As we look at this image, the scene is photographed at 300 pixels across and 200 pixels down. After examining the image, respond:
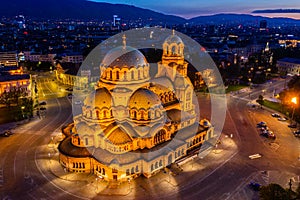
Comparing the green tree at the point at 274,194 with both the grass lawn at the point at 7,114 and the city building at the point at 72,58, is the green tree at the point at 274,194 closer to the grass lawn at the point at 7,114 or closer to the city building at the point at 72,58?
the grass lawn at the point at 7,114

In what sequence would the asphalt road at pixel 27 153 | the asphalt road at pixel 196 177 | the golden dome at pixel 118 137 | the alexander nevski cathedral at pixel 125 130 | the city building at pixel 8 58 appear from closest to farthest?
the asphalt road at pixel 196 177 < the asphalt road at pixel 27 153 < the alexander nevski cathedral at pixel 125 130 < the golden dome at pixel 118 137 < the city building at pixel 8 58

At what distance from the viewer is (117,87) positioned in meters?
43.1

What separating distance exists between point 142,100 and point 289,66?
3706 inches

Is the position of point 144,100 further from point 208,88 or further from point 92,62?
point 92,62

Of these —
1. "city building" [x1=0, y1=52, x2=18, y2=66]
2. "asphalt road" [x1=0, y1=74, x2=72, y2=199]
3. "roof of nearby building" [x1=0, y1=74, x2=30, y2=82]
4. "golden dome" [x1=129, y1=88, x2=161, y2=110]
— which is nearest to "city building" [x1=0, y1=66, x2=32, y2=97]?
"roof of nearby building" [x1=0, y1=74, x2=30, y2=82]

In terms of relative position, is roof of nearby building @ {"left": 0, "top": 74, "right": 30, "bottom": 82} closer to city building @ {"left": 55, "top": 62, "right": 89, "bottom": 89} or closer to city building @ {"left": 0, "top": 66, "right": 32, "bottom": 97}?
city building @ {"left": 0, "top": 66, "right": 32, "bottom": 97}

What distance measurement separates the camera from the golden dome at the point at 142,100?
131 feet

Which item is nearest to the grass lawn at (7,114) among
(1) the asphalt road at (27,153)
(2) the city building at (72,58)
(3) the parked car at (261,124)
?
(1) the asphalt road at (27,153)

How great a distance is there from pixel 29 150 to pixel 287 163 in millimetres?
44248

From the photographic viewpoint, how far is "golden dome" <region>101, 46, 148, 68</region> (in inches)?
1709

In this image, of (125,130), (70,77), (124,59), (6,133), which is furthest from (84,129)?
(70,77)

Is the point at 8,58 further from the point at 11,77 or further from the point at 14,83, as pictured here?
the point at 14,83

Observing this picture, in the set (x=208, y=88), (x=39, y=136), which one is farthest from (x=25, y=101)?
(x=208, y=88)

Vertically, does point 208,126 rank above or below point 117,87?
below
